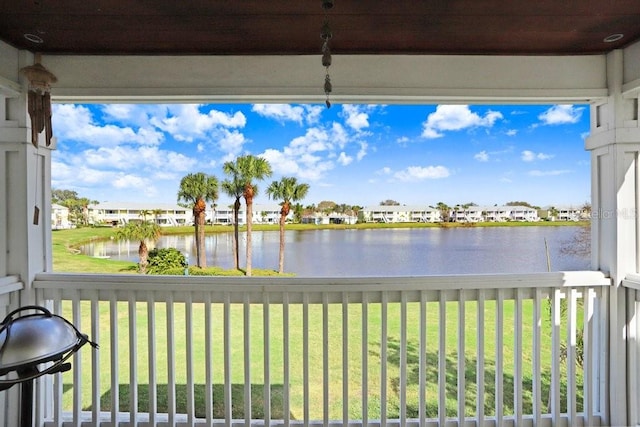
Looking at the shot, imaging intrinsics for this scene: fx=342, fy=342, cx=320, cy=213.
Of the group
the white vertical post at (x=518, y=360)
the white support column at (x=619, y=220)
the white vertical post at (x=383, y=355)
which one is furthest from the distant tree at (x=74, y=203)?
the white support column at (x=619, y=220)

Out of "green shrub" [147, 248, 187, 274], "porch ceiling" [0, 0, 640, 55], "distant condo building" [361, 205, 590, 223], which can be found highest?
"porch ceiling" [0, 0, 640, 55]

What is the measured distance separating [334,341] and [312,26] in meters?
1.66

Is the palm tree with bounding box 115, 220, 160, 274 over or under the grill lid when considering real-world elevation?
over

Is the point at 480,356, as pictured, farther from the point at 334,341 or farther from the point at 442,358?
the point at 334,341

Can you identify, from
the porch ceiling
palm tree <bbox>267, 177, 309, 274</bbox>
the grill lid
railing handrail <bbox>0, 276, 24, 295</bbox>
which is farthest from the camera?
palm tree <bbox>267, 177, 309, 274</bbox>

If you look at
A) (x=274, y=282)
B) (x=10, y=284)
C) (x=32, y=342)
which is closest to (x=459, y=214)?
(x=274, y=282)

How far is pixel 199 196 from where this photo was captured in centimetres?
194

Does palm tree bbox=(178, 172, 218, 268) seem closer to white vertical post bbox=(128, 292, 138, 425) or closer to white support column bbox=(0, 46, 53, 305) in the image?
white vertical post bbox=(128, 292, 138, 425)

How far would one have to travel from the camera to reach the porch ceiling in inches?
57.6

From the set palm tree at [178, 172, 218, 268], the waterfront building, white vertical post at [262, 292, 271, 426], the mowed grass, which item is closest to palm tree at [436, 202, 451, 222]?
the waterfront building

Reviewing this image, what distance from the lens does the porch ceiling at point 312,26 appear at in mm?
1464

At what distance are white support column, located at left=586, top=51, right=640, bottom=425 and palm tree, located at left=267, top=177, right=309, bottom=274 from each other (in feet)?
5.60

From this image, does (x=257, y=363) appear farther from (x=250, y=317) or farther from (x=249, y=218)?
(x=249, y=218)

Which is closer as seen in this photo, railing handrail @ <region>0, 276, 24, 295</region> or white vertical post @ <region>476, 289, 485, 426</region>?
railing handrail @ <region>0, 276, 24, 295</region>
